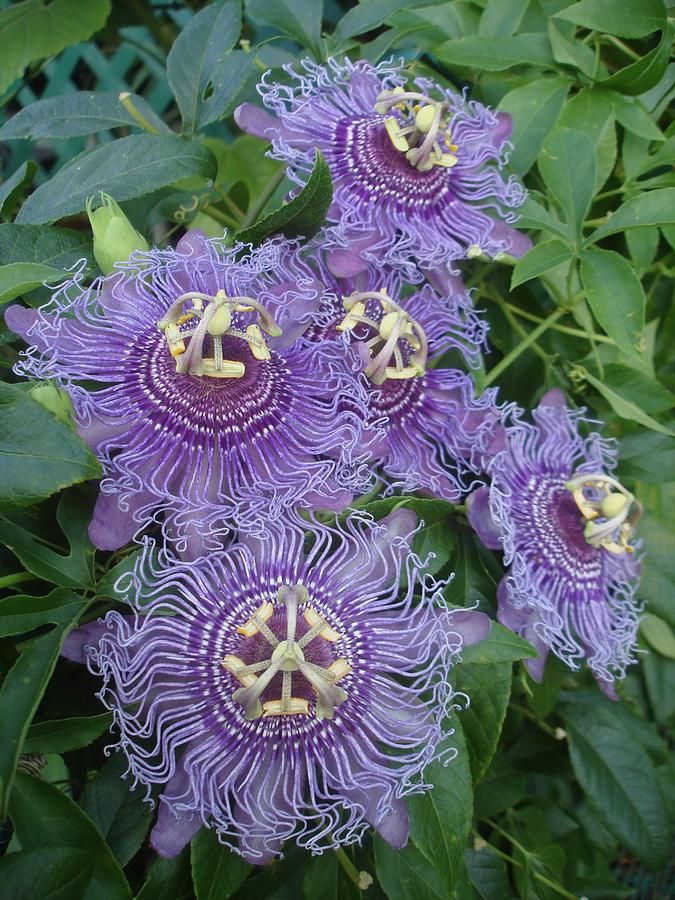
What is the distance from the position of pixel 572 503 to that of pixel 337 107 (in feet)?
2.19

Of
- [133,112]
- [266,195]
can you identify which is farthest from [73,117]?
[266,195]

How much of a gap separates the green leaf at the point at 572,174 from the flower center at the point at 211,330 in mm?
503

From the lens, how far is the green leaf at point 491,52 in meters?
1.33

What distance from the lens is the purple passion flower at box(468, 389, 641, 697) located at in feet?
3.74

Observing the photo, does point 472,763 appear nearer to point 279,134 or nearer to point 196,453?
point 196,453

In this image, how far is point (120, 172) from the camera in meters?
1.11

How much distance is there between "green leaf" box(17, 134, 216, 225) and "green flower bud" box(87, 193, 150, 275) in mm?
50

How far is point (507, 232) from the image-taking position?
1266 millimetres

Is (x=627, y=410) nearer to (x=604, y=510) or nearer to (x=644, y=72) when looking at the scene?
(x=604, y=510)

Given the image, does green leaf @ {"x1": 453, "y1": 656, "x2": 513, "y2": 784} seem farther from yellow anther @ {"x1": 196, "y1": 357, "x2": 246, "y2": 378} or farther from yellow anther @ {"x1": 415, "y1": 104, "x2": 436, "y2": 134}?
yellow anther @ {"x1": 415, "y1": 104, "x2": 436, "y2": 134}

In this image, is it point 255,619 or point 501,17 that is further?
point 501,17

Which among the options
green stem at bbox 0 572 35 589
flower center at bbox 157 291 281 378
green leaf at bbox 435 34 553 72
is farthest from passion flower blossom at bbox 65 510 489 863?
green leaf at bbox 435 34 553 72

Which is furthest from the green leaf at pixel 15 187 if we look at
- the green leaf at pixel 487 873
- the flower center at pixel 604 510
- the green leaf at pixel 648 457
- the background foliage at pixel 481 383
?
the green leaf at pixel 487 873

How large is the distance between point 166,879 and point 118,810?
0.10 metres
